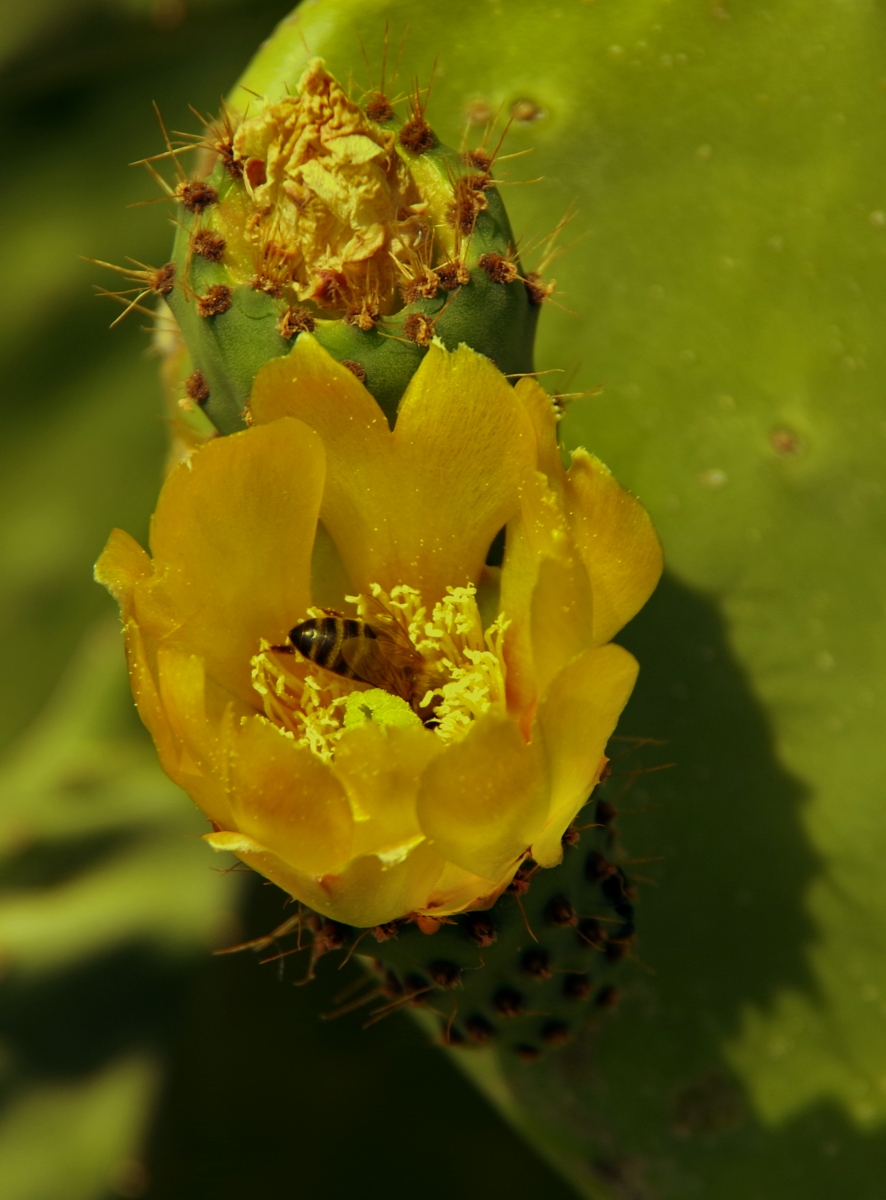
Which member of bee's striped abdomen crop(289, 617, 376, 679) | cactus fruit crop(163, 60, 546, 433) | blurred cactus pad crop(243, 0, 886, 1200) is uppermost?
cactus fruit crop(163, 60, 546, 433)

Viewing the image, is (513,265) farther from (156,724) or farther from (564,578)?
(156,724)

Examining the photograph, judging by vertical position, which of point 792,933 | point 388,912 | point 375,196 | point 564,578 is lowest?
point 792,933

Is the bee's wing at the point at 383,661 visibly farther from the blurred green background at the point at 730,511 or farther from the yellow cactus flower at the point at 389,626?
the blurred green background at the point at 730,511

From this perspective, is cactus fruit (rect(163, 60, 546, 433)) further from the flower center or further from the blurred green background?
the blurred green background

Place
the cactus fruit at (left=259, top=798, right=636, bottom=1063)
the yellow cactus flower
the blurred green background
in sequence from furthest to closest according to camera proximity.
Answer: the blurred green background, the cactus fruit at (left=259, top=798, right=636, bottom=1063), the yellow cactus flower

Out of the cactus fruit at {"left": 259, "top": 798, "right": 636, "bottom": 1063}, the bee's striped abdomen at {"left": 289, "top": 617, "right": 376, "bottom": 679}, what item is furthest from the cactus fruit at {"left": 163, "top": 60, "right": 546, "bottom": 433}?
the cactus fruit at {"left": 259, "top": 798, "right": 636, "bottom": 1063}

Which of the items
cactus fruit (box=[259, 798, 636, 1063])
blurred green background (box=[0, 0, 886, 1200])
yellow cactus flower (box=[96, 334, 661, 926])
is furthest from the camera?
blurred green background (box=[0, 0, 886, 1200])

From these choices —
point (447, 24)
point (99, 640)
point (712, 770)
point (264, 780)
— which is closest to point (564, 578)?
point (264, 780)
